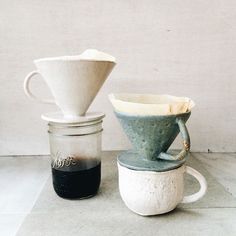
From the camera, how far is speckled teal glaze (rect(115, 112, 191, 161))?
1.38 ft

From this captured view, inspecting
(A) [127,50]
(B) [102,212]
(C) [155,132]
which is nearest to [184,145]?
(C) [155,132]

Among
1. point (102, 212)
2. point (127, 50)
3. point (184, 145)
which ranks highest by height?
point (127, 50)

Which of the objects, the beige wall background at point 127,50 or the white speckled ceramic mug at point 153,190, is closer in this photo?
the white speckled ceramic mug at point 153,190

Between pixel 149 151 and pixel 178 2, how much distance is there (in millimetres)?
→ 493

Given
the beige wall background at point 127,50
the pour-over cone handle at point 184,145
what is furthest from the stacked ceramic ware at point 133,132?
the beige wall background at point 127,50

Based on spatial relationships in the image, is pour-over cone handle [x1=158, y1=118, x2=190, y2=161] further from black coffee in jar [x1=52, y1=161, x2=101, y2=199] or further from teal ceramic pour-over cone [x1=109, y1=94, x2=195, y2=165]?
black coffee in jar [x1=52, y1=161, x2=101, y2=199]

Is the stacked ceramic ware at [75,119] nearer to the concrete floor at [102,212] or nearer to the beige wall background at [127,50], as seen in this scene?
the concrete floor at [102,212]

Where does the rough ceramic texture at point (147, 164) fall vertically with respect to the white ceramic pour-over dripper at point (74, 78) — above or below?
below

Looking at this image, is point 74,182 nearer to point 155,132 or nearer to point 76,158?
point 76,158

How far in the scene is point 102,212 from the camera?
1.56ft

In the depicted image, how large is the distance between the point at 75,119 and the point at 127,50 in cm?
34

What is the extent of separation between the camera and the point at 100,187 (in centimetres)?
58

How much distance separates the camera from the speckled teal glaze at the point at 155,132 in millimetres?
419

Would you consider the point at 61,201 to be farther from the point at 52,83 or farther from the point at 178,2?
the point at 178,2
